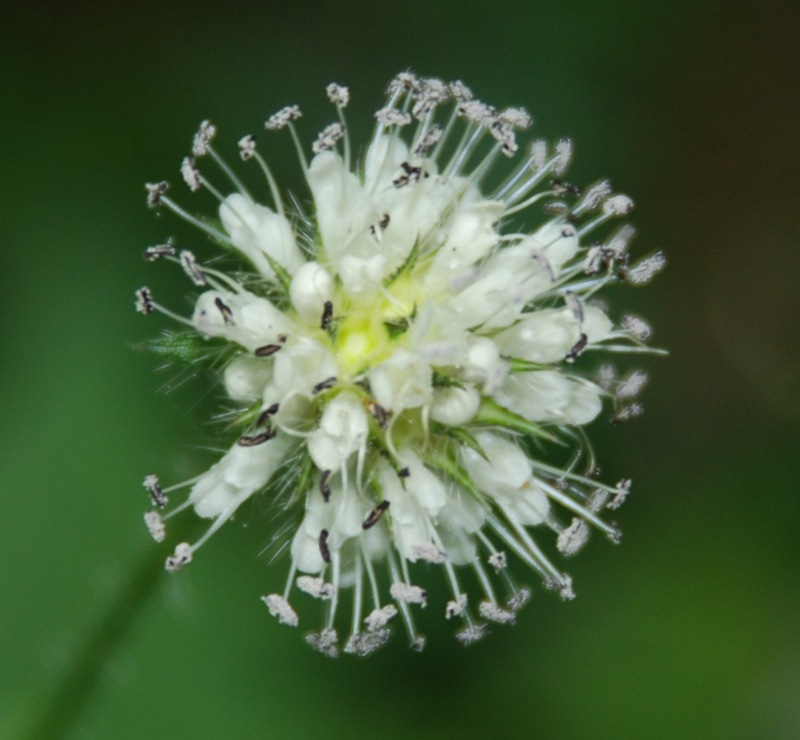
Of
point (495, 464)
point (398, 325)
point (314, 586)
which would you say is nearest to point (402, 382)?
point (398, 325)

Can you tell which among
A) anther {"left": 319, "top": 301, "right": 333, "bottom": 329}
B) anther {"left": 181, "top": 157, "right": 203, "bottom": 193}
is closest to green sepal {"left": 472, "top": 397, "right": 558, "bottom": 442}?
anther {"left": 319, "top": 301, "right": 333, "bottom": 329}

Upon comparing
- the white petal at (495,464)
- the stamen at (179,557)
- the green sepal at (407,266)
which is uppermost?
the green sepal at (407,266)

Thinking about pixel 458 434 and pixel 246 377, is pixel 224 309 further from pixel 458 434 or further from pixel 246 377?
pixel 458 434

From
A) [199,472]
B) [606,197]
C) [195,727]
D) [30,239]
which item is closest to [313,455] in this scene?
[199,472]

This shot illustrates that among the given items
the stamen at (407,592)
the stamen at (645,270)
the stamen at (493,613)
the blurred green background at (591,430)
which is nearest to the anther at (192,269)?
the stamen at (407,592)

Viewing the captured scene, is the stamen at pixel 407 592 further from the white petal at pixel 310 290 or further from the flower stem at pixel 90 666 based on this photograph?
the flower stem at pixel 90 666

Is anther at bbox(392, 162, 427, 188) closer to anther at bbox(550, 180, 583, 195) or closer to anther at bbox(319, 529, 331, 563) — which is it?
anther at bbox(550, 180, 583, 195)
